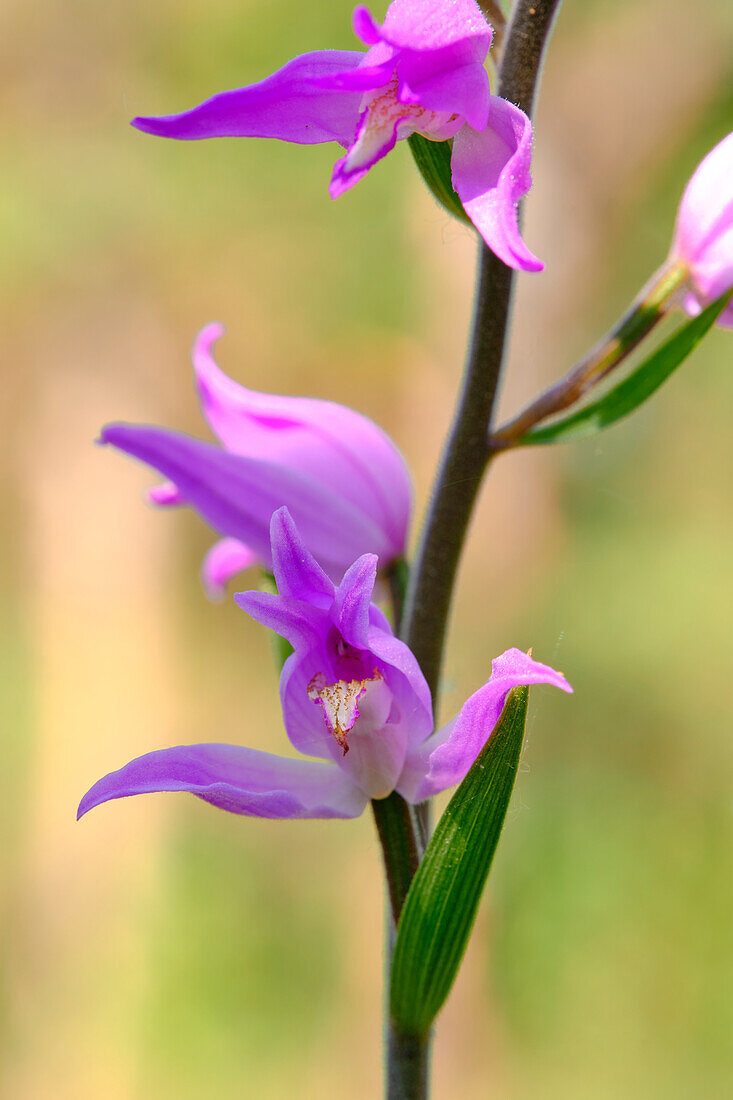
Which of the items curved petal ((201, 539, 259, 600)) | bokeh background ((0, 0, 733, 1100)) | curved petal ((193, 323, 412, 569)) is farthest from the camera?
bokeh background ((0, 0, 733, 1100))

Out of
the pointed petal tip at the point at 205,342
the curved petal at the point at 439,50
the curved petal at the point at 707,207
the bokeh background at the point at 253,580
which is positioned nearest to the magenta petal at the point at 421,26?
the curved petal at the point at 439,50

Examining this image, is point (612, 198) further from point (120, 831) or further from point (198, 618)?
point (120, 831)

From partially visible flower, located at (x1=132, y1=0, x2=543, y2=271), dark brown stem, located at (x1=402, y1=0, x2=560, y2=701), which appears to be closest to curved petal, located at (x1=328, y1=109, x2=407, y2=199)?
partially visible flower, located at (x1=132, y1=0, x2=543, y2=271)

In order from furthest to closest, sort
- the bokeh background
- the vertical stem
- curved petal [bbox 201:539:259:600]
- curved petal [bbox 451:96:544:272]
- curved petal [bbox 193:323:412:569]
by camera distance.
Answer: the bokeh background
curved petal [bbox 201:539:259:600]
curved petal [bbox 193:323:412:569]
the vertical stem
curved petal [bbox 451:96:544:272]

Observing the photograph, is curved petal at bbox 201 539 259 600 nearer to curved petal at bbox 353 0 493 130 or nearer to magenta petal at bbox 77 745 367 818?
magenta petal at bbox 77 745 367 818

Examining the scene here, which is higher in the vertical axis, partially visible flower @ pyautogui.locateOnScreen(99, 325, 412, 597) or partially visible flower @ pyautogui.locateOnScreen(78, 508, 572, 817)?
partially visible flower @ pyautogui.locateOnScreen(99, 325, 412, 597)

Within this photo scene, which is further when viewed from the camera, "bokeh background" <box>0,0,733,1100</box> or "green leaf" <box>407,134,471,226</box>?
"bokeh background" <box>0,0,733,1100</box>

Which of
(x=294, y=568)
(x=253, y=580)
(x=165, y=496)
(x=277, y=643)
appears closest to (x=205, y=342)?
(x=165, y=496)
